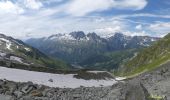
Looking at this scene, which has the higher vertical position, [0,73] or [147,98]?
[0,73]

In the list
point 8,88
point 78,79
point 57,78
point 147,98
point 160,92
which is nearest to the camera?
point 147,98

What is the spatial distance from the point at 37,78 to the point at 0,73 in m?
5.13

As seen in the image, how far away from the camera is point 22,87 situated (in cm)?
2702

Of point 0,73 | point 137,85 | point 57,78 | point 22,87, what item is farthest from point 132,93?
point 57,78

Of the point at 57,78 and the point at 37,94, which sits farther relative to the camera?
the point at 57,78

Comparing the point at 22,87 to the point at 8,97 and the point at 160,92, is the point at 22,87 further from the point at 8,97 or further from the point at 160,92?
the point at 160,92

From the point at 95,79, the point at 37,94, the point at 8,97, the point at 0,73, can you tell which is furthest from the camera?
the point at 95,79

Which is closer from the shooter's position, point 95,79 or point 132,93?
point 132,93

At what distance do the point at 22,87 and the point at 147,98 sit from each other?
10.6m

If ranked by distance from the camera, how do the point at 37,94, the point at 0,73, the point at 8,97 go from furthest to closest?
the point at 0,73
the point at 37,94
the point at 8,97

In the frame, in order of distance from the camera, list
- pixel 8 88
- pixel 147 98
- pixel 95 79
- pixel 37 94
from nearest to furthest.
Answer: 1. pixel 147 98
2. pixel 37 94
3. pixel 8 88
4. pixel 95 79

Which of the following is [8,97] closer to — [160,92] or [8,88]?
[8,88]

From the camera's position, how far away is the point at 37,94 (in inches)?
978

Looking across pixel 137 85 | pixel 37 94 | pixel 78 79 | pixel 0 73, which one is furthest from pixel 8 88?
pixel 78 79
